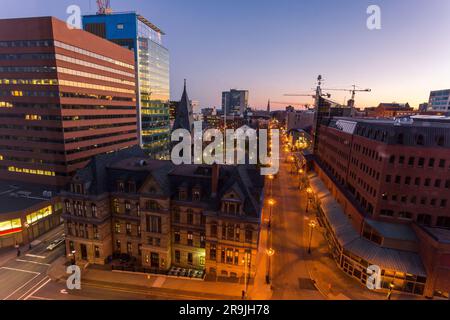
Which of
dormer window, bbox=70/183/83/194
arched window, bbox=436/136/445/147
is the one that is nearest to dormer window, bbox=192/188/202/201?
dormer window, bbox=70/183/83/194

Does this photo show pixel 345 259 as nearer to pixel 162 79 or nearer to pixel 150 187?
pixel 150 187

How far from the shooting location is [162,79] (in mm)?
134750

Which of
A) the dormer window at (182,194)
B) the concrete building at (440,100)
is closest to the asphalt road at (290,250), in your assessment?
the dormer window at (182,194)

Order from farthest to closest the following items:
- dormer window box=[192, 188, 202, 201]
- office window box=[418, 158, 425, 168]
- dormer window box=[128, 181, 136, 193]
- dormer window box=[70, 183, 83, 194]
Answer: dormer window box=[128, 181, 136, 193]
dormer window box=[70, 183, 83, 194]
dormer window box=[192, 188, 202, 201]
office window box=[418, 158, 425, 168]

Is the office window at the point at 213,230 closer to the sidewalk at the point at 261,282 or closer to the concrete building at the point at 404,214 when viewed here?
the sidewalk at the point at 261,282

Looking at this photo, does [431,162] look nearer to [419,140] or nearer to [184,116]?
[419,140]

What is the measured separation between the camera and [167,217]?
42.4m

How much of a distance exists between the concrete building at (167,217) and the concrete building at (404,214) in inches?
742

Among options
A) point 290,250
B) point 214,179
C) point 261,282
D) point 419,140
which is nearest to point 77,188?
point 214,179

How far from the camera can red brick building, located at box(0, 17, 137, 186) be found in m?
64.3

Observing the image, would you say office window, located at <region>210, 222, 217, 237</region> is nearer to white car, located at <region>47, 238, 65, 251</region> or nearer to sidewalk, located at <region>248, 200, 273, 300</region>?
sidewalk, located at <region>248, 200, 273, 300</region>

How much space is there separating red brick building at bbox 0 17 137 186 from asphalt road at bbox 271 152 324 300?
59.6 meters
